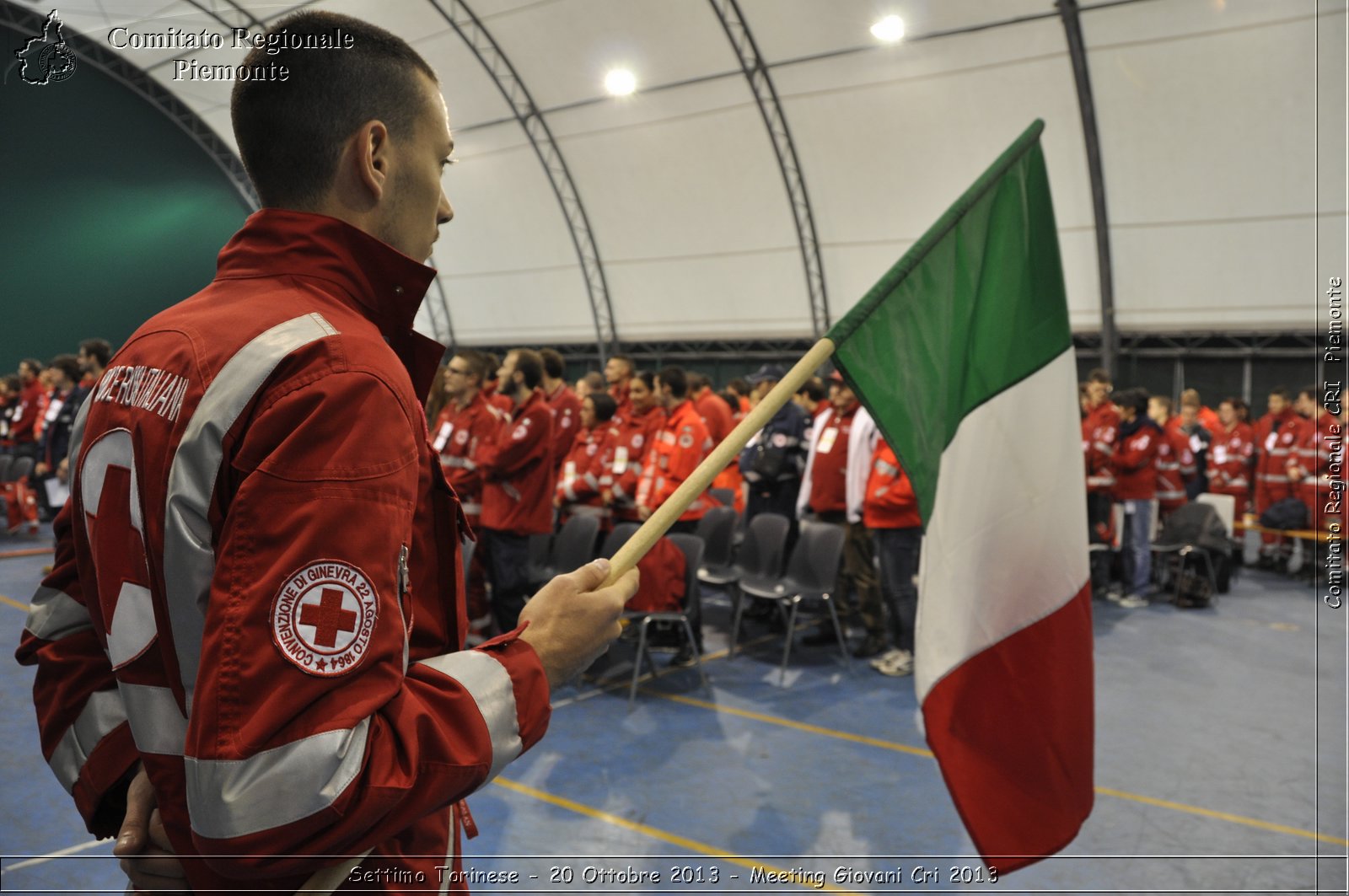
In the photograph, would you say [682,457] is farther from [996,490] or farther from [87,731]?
[87,731]

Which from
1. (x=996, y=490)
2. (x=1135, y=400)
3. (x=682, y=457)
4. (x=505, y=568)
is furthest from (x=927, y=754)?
(x=1135, y=400)

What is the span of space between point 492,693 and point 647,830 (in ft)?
9.84

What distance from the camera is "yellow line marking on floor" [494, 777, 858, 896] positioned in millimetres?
3328

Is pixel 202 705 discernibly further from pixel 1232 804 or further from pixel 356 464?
pixel 1232 804

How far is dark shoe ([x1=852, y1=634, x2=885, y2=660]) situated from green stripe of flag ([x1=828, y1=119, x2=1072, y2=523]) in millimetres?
4560

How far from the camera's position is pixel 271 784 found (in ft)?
2.44

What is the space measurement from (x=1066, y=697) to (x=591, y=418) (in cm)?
547

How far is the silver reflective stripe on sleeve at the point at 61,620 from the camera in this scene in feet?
3.72

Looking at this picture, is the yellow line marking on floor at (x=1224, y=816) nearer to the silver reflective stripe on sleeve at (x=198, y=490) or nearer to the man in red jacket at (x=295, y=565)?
the man in red jacket at (x=295, y=565)

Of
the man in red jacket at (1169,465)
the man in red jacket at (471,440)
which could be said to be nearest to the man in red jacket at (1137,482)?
the man in red jacket at (1169,465)

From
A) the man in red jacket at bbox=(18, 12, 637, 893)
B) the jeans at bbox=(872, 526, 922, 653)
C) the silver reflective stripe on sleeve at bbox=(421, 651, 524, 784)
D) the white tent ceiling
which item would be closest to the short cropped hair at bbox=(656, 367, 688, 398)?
the jeans at bbox=(872, 526, 922, 653)

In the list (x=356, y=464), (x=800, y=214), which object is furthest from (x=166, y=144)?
(x=356, y=464)

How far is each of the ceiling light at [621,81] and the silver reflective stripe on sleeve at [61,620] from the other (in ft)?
49.9

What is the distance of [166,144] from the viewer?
14117 millimetres
